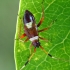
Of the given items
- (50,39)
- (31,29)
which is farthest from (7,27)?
(50,39)

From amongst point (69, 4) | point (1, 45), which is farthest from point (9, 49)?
point (69, 4)

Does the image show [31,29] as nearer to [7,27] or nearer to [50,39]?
[50,39]

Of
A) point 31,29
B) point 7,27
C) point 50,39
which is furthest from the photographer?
point 7,27

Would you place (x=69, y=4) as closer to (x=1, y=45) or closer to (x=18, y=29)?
(x=18, y=29)

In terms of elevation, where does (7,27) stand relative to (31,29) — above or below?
below

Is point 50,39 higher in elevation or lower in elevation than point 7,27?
higher

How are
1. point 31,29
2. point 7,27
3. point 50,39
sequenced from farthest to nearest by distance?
point 7,27
point 31,29
point 50,39

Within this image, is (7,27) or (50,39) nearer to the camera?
(50,39)
